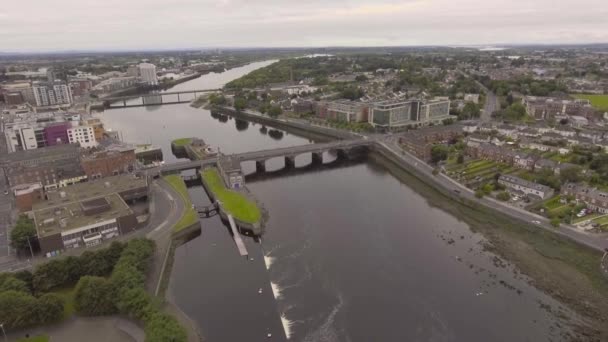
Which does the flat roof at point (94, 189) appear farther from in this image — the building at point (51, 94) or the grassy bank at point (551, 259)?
the building at point (51, 94)

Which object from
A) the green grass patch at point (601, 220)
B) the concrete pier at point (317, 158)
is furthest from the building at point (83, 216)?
the green grass patch at point (601, 220)

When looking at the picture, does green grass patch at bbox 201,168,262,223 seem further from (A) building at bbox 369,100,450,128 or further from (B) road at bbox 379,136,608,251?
(A) building at bbox 369,100,450,128

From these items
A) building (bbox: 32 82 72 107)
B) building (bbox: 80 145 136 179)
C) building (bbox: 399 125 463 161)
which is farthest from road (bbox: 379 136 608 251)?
building (bbox: 32 82 72 107)

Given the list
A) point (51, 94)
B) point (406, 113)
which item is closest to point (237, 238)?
point (406, 113)

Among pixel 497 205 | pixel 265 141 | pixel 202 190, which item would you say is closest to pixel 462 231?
pixel 497 205

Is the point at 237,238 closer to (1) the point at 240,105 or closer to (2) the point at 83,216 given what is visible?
(2) the point at 83,216

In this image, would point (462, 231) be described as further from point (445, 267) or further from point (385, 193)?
point (385, 193)
